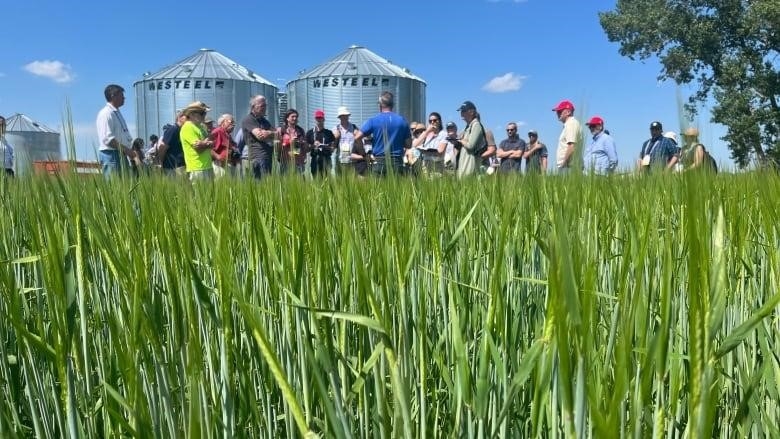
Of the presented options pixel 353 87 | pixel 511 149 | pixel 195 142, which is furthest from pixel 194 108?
pixel 353 87

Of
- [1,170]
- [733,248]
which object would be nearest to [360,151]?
[1,170]

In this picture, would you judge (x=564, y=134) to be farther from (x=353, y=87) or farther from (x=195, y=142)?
(x=353, y=87)

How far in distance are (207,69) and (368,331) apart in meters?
17.2

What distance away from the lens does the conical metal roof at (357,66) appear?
54.0 ft

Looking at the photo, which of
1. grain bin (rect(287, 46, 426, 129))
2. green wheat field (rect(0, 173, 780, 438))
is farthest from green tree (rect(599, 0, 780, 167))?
green wheat field (rect(0, 173, 780, 438))

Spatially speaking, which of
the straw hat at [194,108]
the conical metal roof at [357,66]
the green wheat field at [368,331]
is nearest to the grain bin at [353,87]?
the conical metal roof at [357,66]

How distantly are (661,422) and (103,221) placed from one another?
1.90ft

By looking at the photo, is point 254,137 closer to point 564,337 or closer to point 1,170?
point 1,170

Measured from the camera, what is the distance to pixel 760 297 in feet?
3.06

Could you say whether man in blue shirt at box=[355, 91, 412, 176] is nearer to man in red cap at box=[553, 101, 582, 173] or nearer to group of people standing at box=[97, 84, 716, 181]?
group of people standing at box=[97, 84, 716, 181]

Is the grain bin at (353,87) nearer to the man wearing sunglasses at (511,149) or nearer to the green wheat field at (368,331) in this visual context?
the man wearing sunglasses at (511,149)

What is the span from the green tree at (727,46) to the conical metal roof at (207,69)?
9.64m

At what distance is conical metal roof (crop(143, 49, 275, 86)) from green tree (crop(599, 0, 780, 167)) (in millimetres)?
9639

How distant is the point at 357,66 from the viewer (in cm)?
1659
